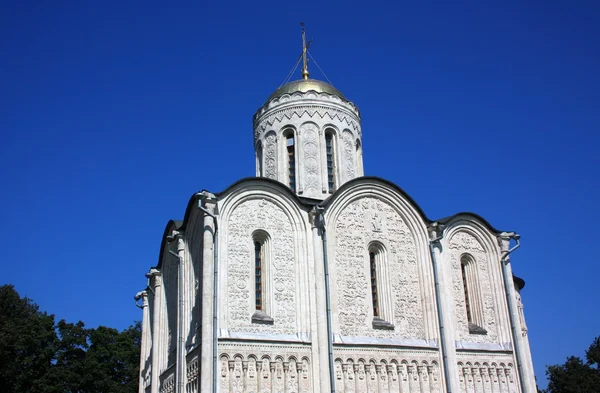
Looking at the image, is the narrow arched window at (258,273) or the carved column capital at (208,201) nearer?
the carved column capital at (208,201)

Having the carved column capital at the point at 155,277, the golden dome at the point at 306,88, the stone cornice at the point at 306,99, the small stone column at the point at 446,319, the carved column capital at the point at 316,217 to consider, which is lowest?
the small stone column at the point at 446,319

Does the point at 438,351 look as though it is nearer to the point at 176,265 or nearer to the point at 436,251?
the point at 436,251

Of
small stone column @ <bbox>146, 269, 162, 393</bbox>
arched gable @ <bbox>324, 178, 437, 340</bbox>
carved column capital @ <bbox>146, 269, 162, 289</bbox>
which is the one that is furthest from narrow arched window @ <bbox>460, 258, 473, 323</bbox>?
carved column capital @ <bbox>146, 269, 162, 289</bbox>

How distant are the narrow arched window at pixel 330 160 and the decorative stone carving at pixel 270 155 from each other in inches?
68.0

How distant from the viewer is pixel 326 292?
15766mm

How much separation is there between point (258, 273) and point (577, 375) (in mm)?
22465

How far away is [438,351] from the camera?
654 inches

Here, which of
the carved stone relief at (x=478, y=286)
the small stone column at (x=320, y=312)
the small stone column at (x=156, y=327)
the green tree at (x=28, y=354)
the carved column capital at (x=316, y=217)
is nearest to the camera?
the small stone column at (x=320, y=312)

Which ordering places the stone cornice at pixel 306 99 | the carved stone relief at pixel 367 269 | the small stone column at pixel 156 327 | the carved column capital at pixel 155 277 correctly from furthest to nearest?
the stone cornice at pixel 306 99 → the carved column capital at pixel 155 277 → the small stone column at pixel 156 327 → the carved stone relief at pixel 367 269

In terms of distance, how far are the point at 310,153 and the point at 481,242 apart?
20.1 feet

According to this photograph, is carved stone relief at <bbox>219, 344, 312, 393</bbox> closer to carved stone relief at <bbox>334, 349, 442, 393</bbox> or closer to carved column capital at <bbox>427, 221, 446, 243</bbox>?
carved stone relief at <bbox>334, 349, 442, 393</bbox>

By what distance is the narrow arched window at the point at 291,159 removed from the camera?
1942 centimetres

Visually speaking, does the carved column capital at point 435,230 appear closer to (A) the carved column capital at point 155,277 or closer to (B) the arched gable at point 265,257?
(B) the arched gable at point 265,257

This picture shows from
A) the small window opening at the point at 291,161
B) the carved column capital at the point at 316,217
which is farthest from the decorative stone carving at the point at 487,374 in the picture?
the small window opening at the point at 291,161
